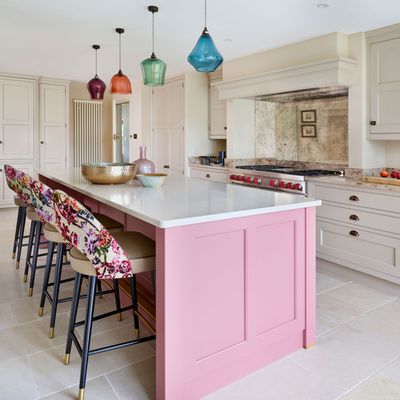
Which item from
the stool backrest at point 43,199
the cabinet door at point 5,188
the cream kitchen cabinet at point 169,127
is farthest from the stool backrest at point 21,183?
the cabinet door at point 5,188

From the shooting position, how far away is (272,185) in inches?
165

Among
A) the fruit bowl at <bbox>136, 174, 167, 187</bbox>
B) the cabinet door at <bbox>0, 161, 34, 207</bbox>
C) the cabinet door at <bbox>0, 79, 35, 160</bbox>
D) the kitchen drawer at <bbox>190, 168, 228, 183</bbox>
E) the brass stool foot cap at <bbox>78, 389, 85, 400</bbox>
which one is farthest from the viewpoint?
the cabinet door at <bbox>0, 161, 34, 207</bbox>

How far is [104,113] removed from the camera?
831 centimetres

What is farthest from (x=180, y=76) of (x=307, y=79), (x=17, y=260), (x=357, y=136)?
(x=17, y=260)

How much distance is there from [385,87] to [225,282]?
2.67 m

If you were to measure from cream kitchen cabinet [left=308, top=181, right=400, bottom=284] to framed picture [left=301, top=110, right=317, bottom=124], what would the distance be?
1.18 m

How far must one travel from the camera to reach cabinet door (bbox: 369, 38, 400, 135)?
3480 mm

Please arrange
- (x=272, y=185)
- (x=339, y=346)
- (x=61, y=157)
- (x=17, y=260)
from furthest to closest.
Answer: (x=61, y=157) < (x=272, y=185) < (x=17, y=260) < (x=339, y=346)

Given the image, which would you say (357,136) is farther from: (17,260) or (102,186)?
(17,260)

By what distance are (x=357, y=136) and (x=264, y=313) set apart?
2.41 m

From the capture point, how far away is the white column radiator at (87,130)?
7918 mm

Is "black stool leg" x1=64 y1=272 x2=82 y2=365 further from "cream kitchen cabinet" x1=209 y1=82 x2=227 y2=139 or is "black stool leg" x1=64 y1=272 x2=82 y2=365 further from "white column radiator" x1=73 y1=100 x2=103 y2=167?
"white column radiator" x1=73 y1=100 x2=103 y2=167

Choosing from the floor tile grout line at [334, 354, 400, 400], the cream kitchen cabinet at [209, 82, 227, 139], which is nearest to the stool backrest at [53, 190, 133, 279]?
the floor tile grout line at [334, 354, 400, 400]

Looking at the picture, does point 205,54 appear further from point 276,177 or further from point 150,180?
point 276,177
